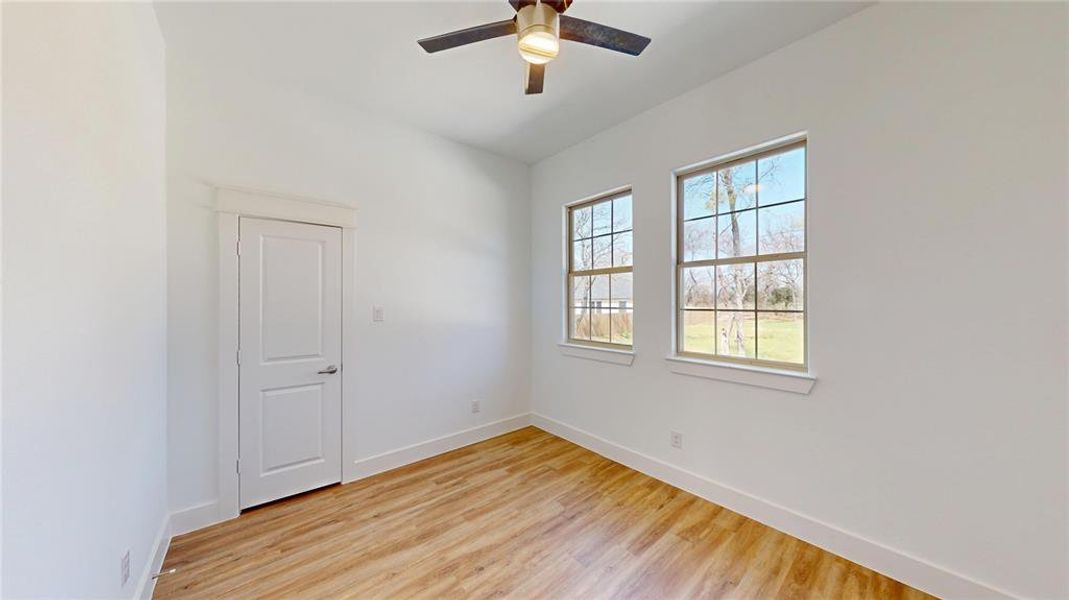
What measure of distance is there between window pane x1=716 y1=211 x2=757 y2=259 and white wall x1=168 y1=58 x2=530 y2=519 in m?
2.03

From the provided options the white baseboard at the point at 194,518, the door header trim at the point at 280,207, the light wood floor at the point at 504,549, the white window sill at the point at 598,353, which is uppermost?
the door header trim at the point at 280,207

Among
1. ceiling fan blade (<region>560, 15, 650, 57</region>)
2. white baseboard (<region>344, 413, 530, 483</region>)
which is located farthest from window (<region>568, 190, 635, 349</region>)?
ceiling fan blade (<region>560, 15, 650, 57</region>)

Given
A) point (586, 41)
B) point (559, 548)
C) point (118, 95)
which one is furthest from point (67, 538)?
point (586, 41)

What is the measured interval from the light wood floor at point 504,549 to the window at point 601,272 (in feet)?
4.25

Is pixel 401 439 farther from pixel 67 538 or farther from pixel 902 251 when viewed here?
pixel 902 251

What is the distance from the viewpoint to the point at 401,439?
308 centimetres

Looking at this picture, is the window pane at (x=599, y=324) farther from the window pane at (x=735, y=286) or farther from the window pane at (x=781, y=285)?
the window pane at (x=781, y=285)

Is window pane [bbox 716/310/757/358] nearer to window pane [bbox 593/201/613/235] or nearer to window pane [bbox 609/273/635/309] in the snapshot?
window pane [bbox 609/273/635/309]

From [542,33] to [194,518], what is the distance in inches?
131

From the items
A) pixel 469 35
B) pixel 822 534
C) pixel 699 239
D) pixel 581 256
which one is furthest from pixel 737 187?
pixel 822 534

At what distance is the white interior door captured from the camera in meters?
2.40

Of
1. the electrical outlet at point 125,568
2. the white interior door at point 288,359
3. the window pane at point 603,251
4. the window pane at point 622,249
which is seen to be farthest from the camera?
the window pane at point 603,251

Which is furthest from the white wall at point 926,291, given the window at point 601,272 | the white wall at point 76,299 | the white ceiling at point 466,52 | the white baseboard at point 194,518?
the white baseboard at point 194,518

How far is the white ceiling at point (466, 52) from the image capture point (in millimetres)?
1899
